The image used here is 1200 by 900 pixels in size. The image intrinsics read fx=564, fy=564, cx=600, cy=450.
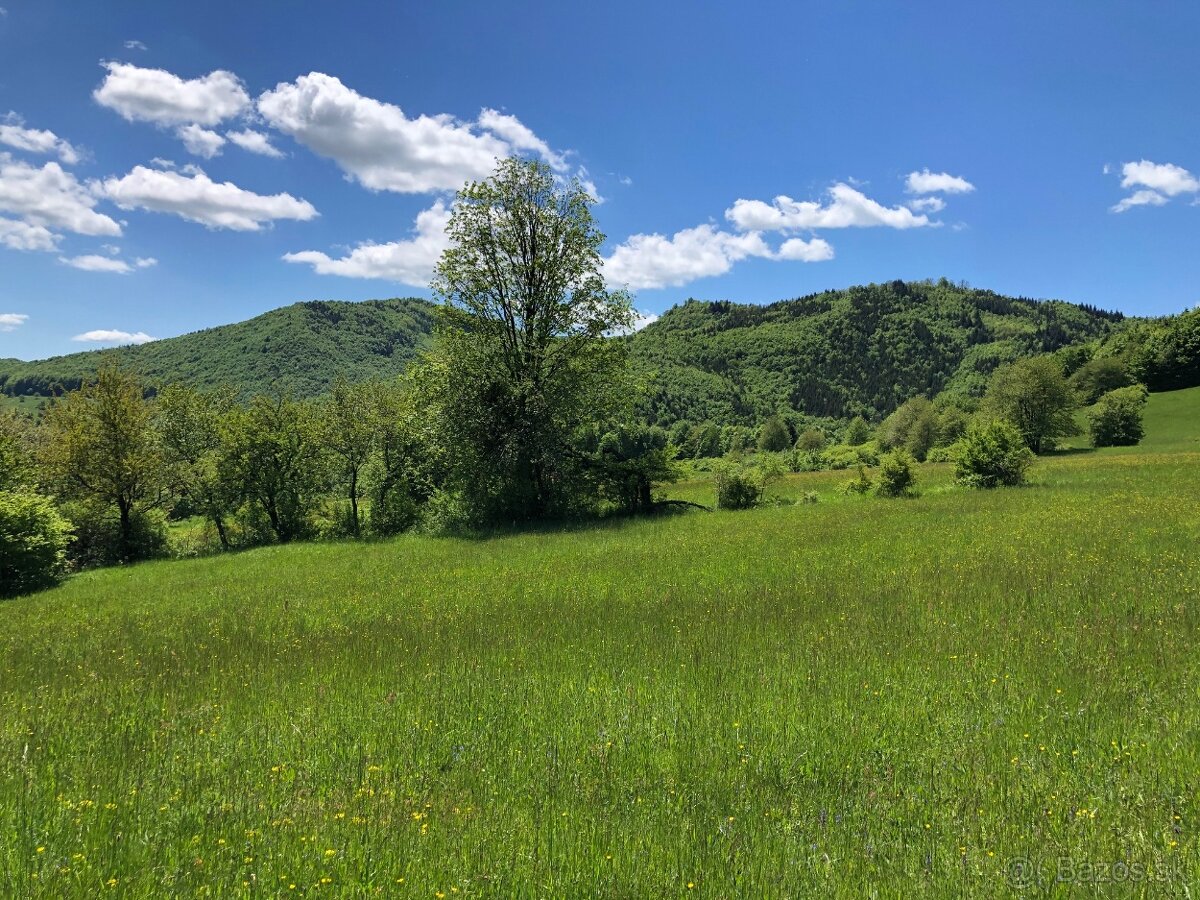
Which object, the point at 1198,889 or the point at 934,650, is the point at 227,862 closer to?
the point at 1198,889

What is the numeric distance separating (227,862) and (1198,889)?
19.6 ft

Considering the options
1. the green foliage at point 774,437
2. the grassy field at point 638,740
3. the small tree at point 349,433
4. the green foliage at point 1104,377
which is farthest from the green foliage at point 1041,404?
the green foliage at point 774,437

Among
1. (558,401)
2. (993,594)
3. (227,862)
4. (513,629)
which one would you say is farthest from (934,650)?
(558,401)

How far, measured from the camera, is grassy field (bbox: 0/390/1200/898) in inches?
144

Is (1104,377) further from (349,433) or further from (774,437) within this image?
(349,433)

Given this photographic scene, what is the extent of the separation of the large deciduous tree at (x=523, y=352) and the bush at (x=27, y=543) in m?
15.2

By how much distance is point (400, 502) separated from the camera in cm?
3538

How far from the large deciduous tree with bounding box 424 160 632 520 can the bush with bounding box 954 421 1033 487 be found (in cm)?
1814

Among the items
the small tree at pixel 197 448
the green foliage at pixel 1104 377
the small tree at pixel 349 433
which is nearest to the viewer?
the small tree at pixel 197 448

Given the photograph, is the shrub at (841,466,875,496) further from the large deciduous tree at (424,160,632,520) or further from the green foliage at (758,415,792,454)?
the green foliage at (758,415,792,454)

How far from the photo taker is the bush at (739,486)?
1058 inches

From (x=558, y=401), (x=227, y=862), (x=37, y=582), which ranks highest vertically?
(x=558, y=401)

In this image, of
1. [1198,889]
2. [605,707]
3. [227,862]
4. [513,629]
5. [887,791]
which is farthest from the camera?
[513,629]

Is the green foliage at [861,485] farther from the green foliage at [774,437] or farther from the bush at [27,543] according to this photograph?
the green foliage at [774,437]
